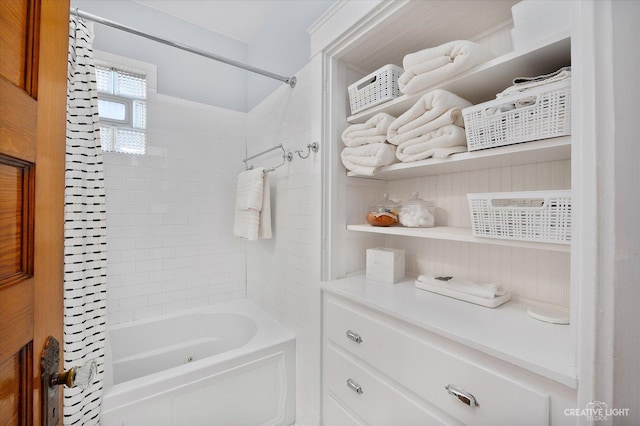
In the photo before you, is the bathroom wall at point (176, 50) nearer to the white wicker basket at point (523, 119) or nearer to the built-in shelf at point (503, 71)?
the built-in shelf at point (503, 71)

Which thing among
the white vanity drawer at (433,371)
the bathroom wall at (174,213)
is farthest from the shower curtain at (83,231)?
the white vanity drawer at (433,371)

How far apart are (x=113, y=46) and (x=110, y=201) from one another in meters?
1.09

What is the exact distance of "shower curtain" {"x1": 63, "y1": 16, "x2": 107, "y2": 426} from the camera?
1.12 meters

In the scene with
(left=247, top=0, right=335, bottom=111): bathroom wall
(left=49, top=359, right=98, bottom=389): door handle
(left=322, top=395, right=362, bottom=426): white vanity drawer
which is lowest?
(left=322, top=395, right=362, bottom=426): white vanity drawer

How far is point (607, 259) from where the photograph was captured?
0.57 meters

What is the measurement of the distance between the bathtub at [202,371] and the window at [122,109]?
4.26 ft

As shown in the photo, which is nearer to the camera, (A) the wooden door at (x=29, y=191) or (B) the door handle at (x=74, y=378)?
(A) the wooden door at (x=29, y=191)

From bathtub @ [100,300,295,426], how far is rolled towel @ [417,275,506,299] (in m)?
0.95

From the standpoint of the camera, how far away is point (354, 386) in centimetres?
124

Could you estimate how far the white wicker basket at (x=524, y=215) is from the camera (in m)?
0.75

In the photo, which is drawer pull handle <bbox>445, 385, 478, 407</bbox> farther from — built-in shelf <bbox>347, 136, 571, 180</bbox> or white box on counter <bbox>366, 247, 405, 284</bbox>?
built-in shelf <bbox>347, 136, 571, 180</bbox>

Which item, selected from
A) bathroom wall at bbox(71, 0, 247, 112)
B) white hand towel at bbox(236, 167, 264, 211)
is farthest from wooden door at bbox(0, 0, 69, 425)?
bathroom wall at bbox(71, 0, 247, 112)

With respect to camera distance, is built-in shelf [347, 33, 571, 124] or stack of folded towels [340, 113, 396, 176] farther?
stack of folded towels [340, 113, 396, 176]

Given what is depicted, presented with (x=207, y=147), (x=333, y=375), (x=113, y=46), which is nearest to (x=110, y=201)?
(x=207, y=147)
